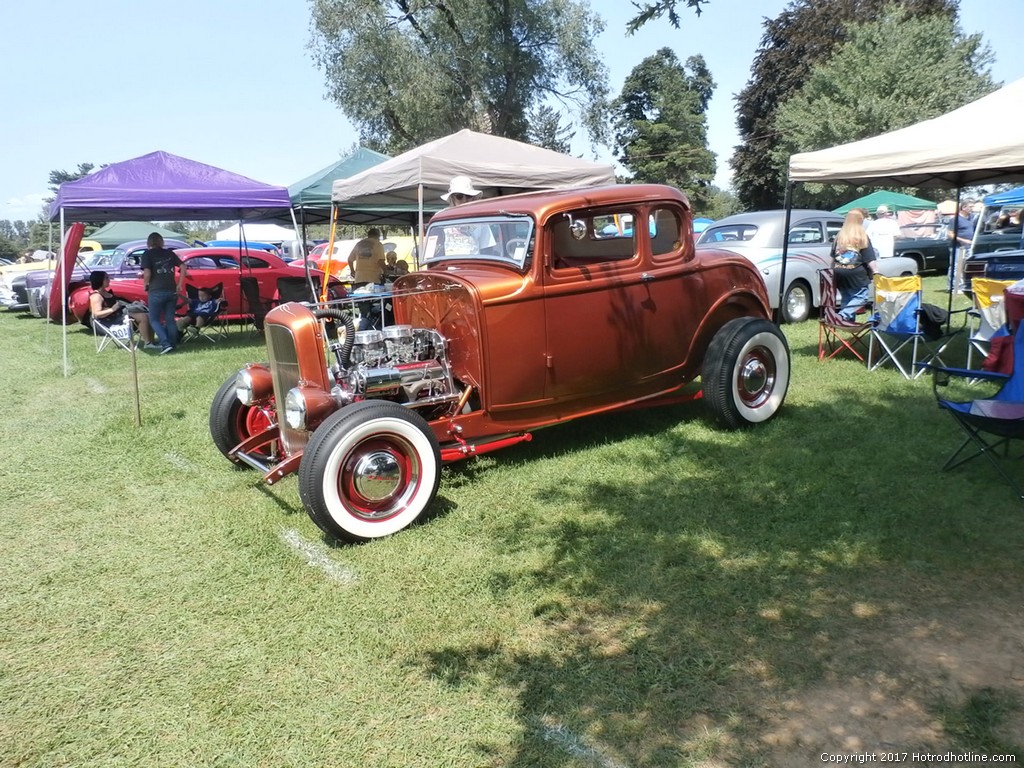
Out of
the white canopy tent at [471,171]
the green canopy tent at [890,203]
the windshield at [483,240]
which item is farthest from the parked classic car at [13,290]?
the green canopy tent at [890,203]

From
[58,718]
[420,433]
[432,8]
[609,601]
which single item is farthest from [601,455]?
[432,8]

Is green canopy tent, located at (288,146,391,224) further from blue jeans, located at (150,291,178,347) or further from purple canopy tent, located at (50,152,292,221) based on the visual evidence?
blue jeans, located at (150,291,178,347)

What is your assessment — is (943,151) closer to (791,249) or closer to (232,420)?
(791,249)

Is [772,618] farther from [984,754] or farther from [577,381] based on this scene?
[577,381]

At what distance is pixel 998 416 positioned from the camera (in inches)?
164

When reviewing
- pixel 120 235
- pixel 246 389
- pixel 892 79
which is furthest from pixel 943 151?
pixel 120 235

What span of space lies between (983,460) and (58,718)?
5152mm

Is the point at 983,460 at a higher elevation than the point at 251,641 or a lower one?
higher

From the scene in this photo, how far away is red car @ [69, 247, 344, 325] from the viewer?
12734mm

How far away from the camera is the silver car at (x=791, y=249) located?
10727 millimetres

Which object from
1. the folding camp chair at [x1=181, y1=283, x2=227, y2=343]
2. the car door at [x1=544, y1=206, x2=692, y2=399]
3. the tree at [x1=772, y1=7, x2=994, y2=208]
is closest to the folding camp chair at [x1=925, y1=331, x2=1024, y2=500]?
the car door at [x1=544, y1=206, x2=692, y2=399]

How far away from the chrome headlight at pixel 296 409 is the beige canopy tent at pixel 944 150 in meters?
5.64

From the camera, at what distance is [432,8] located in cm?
2434

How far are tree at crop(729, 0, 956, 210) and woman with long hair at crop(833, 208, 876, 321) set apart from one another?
28059mm
